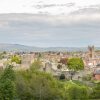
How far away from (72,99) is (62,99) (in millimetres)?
3673

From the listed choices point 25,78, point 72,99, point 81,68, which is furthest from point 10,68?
point 81,68

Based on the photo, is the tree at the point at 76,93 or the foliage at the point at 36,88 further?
the tree at the point at 76,93

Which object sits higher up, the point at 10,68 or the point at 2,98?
the point at 10,68

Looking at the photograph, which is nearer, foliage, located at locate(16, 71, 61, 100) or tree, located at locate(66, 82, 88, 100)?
foliage, located at locate(16, 71, 61, 100)

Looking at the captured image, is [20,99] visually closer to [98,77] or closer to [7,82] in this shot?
[7,82]

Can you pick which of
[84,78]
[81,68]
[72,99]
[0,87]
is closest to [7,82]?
[0,87]

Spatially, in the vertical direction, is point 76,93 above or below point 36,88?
below

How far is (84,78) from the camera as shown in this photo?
285ft

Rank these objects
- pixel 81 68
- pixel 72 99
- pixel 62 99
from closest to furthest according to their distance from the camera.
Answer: pixel 62 99, pixel 72 99, pixel 81 68

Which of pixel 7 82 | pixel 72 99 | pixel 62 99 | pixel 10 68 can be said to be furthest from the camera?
pixel 72 99

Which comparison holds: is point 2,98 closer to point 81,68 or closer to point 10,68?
point 10,68

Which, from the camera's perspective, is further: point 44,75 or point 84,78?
Result: point 84,78

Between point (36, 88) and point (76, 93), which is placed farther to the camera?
point (76, 93)

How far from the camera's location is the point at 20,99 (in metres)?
45.1
